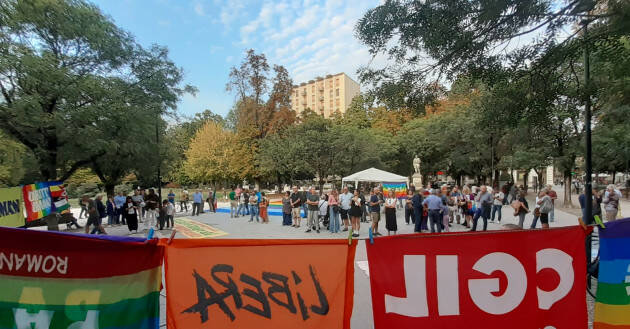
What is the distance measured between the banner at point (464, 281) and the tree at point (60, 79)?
1378 cm

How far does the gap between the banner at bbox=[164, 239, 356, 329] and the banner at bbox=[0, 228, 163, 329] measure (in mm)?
378

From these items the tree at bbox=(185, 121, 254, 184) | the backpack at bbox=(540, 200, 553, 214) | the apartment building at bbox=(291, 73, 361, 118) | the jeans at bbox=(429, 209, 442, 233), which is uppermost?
the apartment building at bbox=(291, 73, 361, 118)

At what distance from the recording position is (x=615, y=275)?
296 centimetres

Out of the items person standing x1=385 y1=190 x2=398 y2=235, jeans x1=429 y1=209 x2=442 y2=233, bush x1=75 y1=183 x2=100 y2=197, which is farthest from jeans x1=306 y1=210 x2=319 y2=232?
bush x1=75 y1=183 x2=100 y2=197

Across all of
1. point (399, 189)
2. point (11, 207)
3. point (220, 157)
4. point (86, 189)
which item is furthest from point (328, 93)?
point (11, 207)

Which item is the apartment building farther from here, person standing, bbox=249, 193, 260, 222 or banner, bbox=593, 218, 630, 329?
banner, bbox=593, 218, 630, 329

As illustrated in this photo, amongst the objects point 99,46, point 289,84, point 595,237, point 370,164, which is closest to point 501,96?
point 595,237

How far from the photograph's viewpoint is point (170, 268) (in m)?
2.64

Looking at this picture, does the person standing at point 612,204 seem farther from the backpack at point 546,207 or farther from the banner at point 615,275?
the banner at point 615,275

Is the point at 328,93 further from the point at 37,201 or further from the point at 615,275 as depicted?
the point at 615,275

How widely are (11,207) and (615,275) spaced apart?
12697 millimetres

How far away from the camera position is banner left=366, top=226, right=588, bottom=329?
2758mm

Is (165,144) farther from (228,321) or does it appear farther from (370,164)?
(370,164)

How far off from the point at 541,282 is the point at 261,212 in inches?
569
